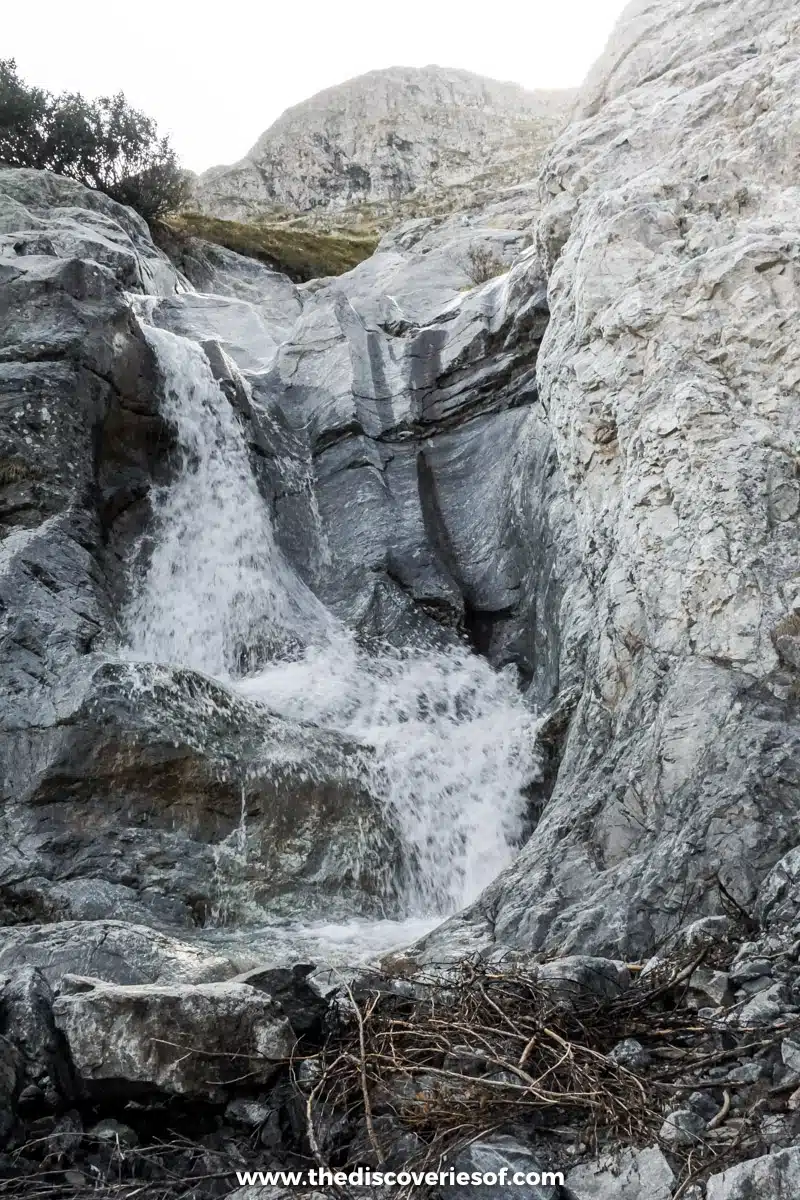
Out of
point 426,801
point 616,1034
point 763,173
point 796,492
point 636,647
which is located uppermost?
point 763,173

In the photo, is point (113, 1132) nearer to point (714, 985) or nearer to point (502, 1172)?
point (502, 1172)

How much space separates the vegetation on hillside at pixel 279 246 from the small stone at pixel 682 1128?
106ft

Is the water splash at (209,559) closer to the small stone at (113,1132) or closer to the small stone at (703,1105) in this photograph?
the small stone at (113,1132)

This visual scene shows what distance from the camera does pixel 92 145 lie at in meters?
31.8

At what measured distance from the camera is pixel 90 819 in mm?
11680

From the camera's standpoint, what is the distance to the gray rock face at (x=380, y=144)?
2062 inches

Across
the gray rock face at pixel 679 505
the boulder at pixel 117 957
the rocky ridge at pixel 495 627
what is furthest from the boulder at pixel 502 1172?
the gray rock face at pixel 679 505

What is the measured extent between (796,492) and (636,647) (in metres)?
2.15

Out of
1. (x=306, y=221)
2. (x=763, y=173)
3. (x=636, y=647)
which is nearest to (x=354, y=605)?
(x=636, y=647)

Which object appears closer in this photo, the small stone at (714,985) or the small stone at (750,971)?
the small stone at (714,985)

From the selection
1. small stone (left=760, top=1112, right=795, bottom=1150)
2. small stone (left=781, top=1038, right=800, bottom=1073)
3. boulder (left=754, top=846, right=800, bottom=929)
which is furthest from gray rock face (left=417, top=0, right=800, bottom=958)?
small stone (left=760, top=1112, right=795, bottom=1150)

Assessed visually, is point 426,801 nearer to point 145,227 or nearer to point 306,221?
point 145,227

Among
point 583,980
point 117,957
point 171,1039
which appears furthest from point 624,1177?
point 117,957

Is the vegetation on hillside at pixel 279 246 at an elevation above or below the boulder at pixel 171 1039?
above
